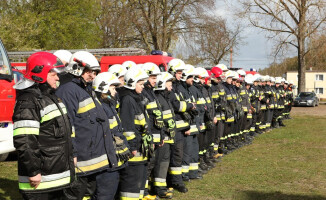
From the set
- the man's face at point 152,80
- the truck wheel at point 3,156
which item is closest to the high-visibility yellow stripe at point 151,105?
the man's face at point 152,80

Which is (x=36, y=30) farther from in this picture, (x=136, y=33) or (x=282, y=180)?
(x=282, y=180)

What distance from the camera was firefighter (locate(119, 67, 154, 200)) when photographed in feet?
18.6

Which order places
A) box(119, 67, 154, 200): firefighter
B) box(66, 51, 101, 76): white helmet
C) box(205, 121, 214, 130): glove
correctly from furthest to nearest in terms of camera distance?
box(205, 121, 214, 130): glove → box(119, 67, 154, 200): firefighter → box(66, 51, 101, 76): white helmet

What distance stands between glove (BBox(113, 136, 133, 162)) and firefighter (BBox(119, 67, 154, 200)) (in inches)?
19.0

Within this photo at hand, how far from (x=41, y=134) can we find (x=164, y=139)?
10.5 ft

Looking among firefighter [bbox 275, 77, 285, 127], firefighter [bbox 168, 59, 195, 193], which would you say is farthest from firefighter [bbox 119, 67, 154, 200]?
firefighter [bbox 275, 77, 285, 127]

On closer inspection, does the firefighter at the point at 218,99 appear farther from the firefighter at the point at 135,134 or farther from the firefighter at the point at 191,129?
the firefighter at the point at 135,134

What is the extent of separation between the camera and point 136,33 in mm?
28469

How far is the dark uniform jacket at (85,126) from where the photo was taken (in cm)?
464

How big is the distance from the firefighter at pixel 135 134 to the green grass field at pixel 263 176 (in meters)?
1.66

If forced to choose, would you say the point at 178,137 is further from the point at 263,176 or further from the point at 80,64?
the point at 80,64

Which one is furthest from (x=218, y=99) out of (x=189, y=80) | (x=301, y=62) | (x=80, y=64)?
(x=301, y=62)

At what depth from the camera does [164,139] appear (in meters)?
6.93

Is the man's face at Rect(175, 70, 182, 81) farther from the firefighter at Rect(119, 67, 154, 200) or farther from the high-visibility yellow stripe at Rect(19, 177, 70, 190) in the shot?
the high-visibility yellow stripe at Rect(19, 177, 70, 190)
